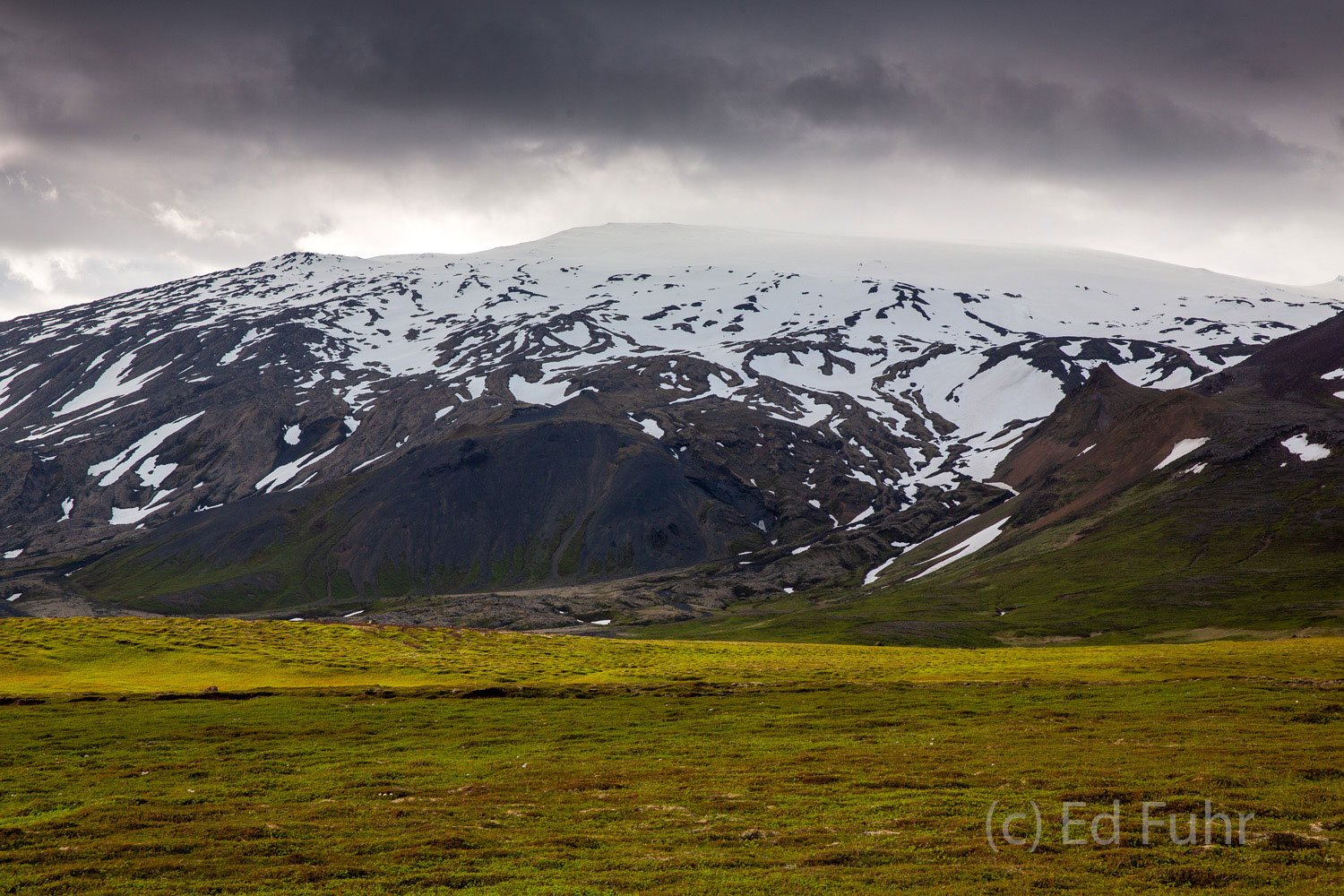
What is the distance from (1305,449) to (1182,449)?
22.5 meters

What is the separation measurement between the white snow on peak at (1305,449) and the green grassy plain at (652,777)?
13410 centimetres

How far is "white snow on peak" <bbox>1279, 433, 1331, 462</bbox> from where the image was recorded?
16688cm

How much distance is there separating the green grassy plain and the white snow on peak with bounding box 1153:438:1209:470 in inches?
5598

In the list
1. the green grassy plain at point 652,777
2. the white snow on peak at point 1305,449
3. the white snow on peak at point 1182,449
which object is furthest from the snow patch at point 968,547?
the green grassy plain at point 652,777

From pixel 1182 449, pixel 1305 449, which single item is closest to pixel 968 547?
pixel 1182 449

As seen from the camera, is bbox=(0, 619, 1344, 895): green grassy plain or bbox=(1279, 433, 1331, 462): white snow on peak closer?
bbox=(0, 619, 1344, 895): green grassy plain

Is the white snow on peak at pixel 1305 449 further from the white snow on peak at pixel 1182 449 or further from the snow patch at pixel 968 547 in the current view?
the snow patch at pixel 968 547

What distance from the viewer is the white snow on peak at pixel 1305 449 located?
16688 cm

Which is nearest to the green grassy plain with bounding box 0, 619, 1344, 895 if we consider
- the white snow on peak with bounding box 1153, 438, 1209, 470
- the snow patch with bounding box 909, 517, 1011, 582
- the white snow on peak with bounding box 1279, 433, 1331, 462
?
the snow patch with bounding box 909, 517, 1011, 582

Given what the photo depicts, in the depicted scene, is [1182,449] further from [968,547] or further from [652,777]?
[652,777]

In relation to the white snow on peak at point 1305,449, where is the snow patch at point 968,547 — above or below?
below

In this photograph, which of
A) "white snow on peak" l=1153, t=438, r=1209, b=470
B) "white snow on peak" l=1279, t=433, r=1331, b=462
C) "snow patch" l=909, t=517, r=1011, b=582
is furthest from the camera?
"white snow on peak" l=1153, t=438, r=1209, b=470

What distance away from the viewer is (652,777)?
3012 centimetres

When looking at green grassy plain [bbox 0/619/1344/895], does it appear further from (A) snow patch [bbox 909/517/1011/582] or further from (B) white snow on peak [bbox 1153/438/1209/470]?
(B) white snow on peak [bbox 1153/438/1209/470]
